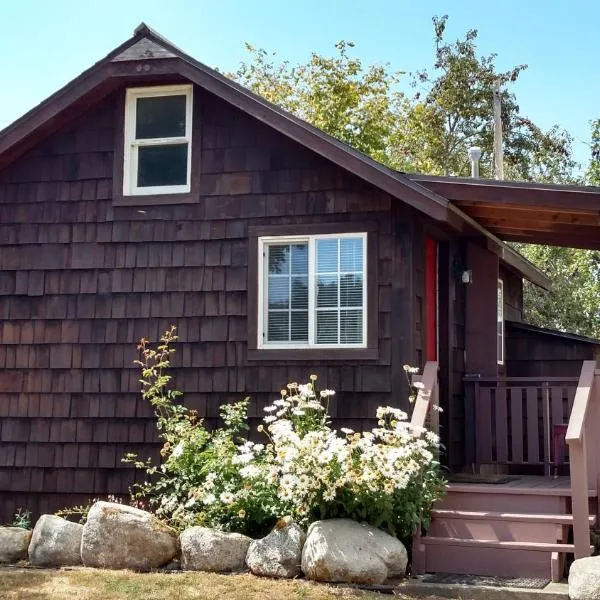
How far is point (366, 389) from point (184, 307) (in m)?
2.00

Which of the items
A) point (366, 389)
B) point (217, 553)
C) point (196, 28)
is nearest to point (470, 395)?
point (366, 389)

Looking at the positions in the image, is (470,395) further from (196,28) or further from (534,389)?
(196,28)

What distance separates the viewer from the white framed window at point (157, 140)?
989cm

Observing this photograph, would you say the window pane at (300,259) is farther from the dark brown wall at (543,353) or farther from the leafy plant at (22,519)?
the dark brown wall at (543,353)

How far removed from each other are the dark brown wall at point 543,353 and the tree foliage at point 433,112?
36.1ft

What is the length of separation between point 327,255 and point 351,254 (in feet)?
0.77

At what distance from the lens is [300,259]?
9344 mm

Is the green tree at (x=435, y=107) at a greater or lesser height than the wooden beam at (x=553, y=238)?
greater

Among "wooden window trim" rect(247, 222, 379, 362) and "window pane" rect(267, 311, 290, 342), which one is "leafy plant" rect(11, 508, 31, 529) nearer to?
"wooden window trim" rect(247, 222, 379, 362)

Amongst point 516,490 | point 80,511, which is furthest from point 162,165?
point 516,490

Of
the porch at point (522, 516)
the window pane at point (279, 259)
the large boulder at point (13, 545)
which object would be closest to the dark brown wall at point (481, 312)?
the porch at point (522, 516)

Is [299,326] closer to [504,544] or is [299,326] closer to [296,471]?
[296,471]

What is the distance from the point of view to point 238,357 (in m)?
9.37

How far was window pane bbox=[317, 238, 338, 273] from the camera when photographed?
9211mm
